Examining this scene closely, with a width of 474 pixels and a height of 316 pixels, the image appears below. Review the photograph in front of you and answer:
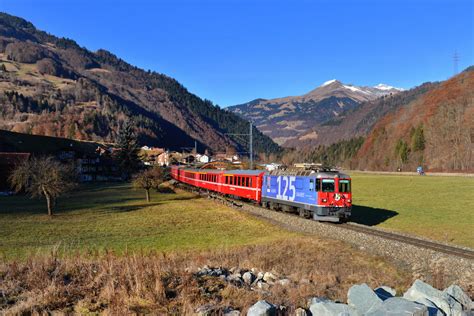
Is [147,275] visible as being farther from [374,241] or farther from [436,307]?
[374,241]

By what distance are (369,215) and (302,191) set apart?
35.1 feet

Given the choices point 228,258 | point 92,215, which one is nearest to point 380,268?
point 228,258

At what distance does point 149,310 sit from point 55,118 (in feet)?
673

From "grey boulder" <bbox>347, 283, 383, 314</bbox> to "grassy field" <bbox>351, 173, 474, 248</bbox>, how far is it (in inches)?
702

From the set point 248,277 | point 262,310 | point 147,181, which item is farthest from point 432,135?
point 262,310

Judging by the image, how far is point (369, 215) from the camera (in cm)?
3484

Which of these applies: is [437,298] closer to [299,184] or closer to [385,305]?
[385,305]

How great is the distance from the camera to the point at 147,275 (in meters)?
8.92

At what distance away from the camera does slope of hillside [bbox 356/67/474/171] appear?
11659 cm

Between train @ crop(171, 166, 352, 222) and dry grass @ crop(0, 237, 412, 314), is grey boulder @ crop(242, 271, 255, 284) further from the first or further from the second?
train @ crop(171, 166, 352, 222)

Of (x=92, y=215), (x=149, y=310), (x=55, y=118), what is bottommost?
(x=92, y=215)

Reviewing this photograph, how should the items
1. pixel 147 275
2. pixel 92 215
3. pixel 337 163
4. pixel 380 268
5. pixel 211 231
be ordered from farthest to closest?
pixel 337 163, pixel 92 215, pixel 211 231, pixel 380 268, pixel 147 275

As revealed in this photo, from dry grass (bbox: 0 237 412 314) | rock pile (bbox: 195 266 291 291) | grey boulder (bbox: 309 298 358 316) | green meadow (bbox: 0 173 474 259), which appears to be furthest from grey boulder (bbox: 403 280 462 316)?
green meadow (bbox: 0 173 474 259)

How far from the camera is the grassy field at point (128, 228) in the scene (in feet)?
74.9
